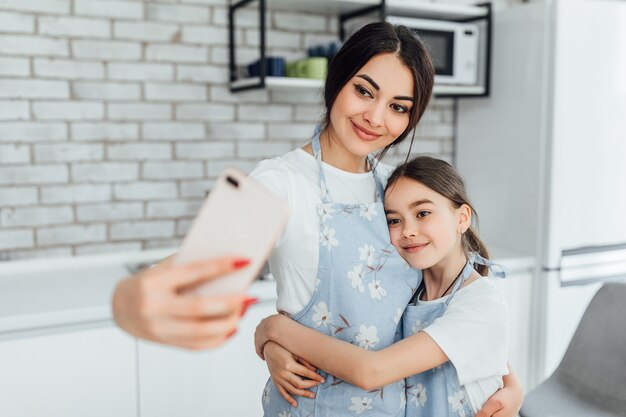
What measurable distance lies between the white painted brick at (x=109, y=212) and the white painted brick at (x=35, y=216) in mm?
42

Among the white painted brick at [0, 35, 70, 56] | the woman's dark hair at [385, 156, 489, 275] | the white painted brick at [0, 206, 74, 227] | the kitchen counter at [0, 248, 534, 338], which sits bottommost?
the kitchen counter at [0, 248, 534, 338]

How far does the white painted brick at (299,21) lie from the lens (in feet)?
8.71

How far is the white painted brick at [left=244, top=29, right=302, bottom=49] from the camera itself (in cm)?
260

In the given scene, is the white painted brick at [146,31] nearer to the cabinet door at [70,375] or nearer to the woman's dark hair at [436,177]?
the cabinet door at [70,375]

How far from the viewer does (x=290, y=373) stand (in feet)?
3.92

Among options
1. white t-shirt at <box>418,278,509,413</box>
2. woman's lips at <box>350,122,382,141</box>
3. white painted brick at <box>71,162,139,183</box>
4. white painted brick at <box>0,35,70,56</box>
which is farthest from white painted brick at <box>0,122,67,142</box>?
white t-shirt at <box>418,278,509,413</box>

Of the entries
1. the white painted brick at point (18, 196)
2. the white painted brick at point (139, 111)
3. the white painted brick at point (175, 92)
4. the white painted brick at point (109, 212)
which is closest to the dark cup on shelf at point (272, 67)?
the white painted brick at point (175, 92)

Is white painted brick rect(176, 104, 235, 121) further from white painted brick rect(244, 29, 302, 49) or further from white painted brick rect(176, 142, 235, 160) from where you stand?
white painted brick rect(244, 29, 302, 49)

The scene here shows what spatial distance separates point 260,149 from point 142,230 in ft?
1.91

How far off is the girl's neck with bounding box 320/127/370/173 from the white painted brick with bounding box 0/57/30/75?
1391 mm

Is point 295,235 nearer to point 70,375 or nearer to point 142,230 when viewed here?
point 70,375

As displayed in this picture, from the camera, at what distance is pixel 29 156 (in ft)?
7.50

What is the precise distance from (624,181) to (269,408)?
212 cm

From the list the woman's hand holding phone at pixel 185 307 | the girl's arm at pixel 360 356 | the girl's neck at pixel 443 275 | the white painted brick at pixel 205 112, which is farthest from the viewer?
the white painted brick at pixel 205 112
